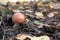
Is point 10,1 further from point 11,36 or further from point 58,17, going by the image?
point 11,36

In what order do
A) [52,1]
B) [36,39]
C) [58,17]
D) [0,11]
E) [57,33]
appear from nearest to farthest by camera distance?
[36,39] → [57,33] → [0,11] → [58,17] → [52,1]

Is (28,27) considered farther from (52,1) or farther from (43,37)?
(52,1)

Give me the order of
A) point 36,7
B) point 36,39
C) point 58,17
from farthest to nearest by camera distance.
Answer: point 36,7, point 58,17, point 36,39

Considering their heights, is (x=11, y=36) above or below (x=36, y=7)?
below

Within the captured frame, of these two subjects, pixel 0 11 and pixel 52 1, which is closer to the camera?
pixel 0 11

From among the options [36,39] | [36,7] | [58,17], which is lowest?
[36,39]

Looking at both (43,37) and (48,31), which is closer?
(43,37)

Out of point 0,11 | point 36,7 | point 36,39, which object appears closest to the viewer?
point 36,39

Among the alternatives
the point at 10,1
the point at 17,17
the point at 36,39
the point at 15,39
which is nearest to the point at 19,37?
the point at 15,39

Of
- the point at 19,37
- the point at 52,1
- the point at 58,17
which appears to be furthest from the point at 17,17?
the point at 52,1

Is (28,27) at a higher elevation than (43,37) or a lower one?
higher
